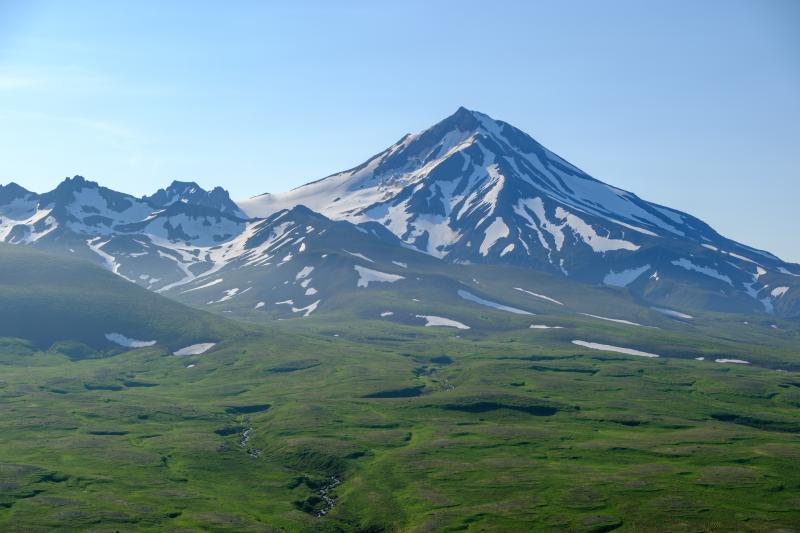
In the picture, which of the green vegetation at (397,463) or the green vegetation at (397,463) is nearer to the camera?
the green vegetation at (397,463)

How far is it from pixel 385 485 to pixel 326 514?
44.1ft

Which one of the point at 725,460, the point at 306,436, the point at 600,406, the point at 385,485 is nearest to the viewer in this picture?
the point at 385,485

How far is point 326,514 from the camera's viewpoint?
116 meters

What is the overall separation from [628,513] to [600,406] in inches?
3220

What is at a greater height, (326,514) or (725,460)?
(725,460)

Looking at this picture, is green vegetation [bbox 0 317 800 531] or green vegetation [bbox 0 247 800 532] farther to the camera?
green vegetation [bbox 0 317 800 531]

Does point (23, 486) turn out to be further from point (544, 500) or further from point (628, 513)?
point (628, 513)

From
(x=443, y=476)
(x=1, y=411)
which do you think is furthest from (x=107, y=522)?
(x=1, y=411)

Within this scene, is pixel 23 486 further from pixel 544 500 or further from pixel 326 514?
pixel 544 500

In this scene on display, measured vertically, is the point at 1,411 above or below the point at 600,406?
below

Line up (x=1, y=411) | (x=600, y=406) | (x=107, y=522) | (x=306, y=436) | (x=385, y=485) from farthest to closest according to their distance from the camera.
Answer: (x=600, y=406)
(x=1, y=411)
(x=306, y=436)
(x=385, y=485)
(x=107, y=522)

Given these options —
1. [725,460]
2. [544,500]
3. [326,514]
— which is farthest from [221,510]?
[725,460]

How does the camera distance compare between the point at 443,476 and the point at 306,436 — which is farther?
the point at 306,436

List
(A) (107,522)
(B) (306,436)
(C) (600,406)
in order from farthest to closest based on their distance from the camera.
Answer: (C) (600,406) → (B) (306,436) → (A) (107,522)
